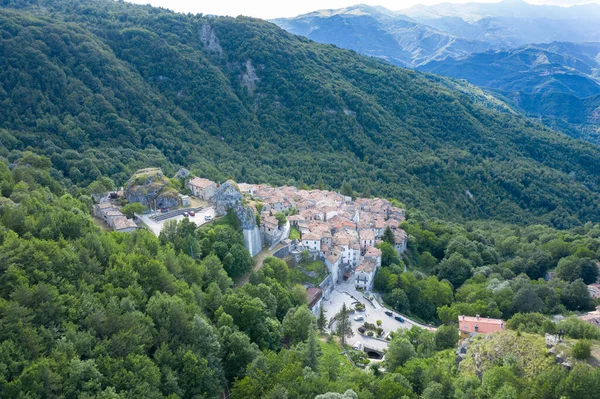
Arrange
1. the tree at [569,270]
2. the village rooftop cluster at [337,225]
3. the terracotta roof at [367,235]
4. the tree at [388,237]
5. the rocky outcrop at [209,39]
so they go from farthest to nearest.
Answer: the rocky outcrop at [209,39] → the tree at [388,237] → the terracotta roof at [367,235] → the tree at [569,270] → the village rooftop cluster at [337,225]

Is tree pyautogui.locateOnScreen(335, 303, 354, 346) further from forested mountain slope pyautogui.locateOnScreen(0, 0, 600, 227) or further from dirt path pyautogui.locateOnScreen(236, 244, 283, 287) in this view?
forested mountain slope pyautogui.locateOnScreen(0, 0, 600, 227)

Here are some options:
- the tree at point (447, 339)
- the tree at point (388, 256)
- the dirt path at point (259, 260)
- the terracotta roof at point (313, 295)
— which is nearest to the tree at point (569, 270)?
the tree at point (388, 256)

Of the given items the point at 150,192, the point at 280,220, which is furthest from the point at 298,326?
the point at 150,192

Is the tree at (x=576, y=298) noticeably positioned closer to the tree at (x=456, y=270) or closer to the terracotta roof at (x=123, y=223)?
the tree at (x=456, y=270)

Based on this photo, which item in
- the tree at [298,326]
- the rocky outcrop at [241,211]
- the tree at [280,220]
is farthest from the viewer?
the tree at [280,220]

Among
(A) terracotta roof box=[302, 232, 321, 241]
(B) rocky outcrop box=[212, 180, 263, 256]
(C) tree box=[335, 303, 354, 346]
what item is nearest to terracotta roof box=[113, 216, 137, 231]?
(B) rocky outcrop box=[212, 180, 263, 256]
